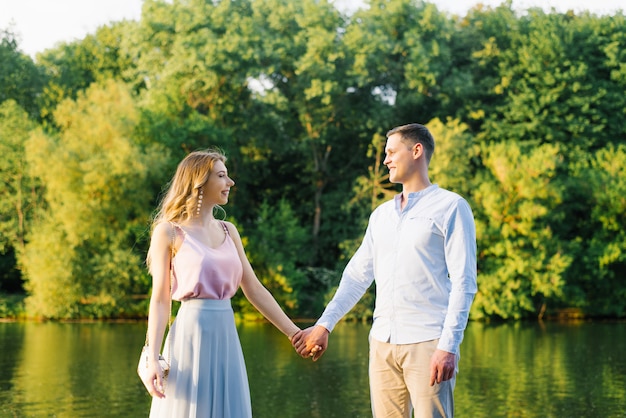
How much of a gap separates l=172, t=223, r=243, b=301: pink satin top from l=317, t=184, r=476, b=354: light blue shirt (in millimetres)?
745

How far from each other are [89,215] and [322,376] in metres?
14.3

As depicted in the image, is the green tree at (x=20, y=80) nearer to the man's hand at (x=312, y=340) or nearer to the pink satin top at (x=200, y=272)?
the man's hand at (x=312, y=340)

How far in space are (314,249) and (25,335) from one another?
12.8m

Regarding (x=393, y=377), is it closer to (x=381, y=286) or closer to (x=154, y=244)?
(x=381, y=286)

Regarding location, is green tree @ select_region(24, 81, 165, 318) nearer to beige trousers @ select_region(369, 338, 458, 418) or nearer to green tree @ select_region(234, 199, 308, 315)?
green tree @ select_region(234, 199, 308, 315)

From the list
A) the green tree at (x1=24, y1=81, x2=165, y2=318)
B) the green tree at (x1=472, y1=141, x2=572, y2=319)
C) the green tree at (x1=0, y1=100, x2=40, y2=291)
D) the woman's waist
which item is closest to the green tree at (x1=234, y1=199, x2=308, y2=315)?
the green tree at (x1=24, y1=81, x2=165, y2=318)

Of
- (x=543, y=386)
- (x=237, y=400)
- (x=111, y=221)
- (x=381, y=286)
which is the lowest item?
(x=543, y=386)

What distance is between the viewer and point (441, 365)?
424 centimetres

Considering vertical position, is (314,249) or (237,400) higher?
Result: (314,249)

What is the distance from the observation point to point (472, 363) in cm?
1600

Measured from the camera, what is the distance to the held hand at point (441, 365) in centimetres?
424

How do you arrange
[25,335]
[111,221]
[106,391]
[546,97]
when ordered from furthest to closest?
[546,97] < [111,221] < [25,335] < [106,391]

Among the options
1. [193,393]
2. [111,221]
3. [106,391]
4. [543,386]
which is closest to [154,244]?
[193,393]

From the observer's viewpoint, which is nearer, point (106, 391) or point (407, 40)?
point (106, 391)
